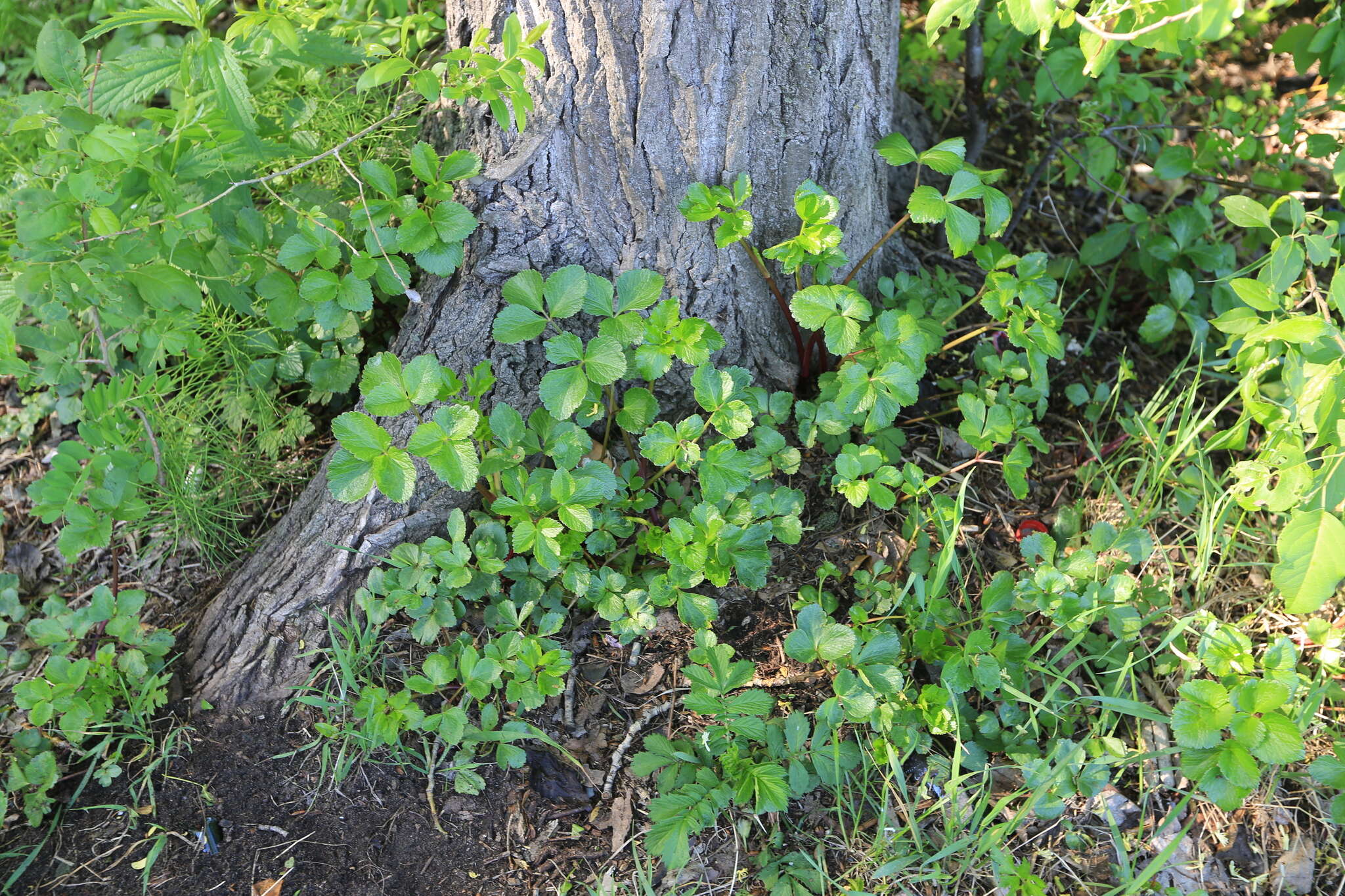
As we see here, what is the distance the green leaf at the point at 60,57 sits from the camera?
175 centimetres

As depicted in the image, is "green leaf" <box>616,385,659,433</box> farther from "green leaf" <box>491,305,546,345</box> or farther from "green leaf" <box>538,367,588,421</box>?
"green leaf" <box>491,305,546,345</box>

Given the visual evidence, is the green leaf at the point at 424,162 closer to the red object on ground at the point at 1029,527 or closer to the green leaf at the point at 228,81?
the green leaf at the point at 228,81

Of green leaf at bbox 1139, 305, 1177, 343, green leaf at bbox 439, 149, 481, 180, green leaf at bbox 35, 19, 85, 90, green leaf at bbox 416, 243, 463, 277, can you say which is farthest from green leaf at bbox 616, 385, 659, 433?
green leaf at bbox 1139, 305, 1177, 343

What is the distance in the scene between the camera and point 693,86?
1.92 m

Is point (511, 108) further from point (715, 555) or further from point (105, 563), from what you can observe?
point (105, 563)

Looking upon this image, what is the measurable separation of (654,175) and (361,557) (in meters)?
1.11

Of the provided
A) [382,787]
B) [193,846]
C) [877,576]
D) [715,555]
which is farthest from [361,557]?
[877,576]

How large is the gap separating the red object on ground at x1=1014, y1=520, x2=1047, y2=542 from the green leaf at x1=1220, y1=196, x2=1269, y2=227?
814 millimetres

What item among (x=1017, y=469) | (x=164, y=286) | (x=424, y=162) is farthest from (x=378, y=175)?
(x=1017, y=469)

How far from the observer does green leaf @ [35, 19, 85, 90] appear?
175cm

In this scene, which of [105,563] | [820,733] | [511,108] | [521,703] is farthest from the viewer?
[105,563]

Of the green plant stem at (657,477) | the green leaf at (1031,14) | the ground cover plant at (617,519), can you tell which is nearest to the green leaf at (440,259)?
the ground cover plant at (617,519)

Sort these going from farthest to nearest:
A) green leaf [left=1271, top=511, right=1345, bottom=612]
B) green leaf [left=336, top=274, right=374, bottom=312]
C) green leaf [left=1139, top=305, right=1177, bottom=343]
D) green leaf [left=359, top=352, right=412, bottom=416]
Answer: green leaf [left=1139, top=305, right=1177, bottom=343] → green leaf [left=336, top=274, right=374, bottom=312] → green leaf [left=359, top=352, right=412, bottom=416] → green leaf [left=1271, top=511, right=1345, bottom=612]

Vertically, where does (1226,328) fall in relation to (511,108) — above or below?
below
